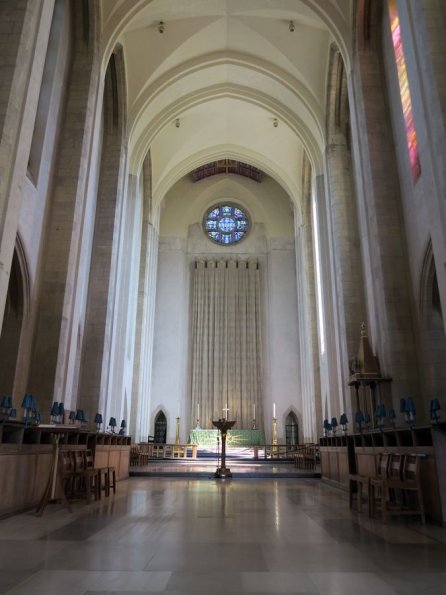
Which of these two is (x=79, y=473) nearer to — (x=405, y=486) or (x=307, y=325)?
(x=405, y=486)

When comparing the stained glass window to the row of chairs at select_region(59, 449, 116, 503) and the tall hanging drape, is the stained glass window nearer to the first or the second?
the row of chairs at select_region(59, 449, 116, 503)

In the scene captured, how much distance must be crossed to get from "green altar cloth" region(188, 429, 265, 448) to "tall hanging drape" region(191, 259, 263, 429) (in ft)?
2.80

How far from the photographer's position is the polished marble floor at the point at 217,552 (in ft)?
8.54

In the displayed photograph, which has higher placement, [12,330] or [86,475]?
[12,330]

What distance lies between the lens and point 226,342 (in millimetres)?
22422

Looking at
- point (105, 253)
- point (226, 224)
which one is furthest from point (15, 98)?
point (226, 224)

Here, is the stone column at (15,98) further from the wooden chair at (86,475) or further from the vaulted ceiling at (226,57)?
the vaulted ceiling at (226,57)

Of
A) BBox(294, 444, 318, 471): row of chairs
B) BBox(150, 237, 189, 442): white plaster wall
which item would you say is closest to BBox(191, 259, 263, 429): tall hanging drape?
BBox(150, 237, 189, 442): white plaster wall

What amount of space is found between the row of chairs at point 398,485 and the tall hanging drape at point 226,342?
50.8 ft

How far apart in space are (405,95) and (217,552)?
364 inches

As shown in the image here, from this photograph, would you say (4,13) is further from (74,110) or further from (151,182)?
(151,182)

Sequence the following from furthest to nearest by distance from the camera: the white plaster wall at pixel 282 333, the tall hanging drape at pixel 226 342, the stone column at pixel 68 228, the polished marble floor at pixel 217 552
Answer: the tall hanging drape at pixel 226 342 < the white plaster wall at pixel 282 333 < the stone column at pixel 68 228 < the polished marble floor at pixel 217 552

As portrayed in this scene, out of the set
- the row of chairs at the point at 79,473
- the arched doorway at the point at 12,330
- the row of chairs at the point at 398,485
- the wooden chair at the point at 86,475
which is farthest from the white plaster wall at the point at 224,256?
the row of chairs at the point at 398,485

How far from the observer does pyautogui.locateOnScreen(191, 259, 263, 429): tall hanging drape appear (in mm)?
21391
